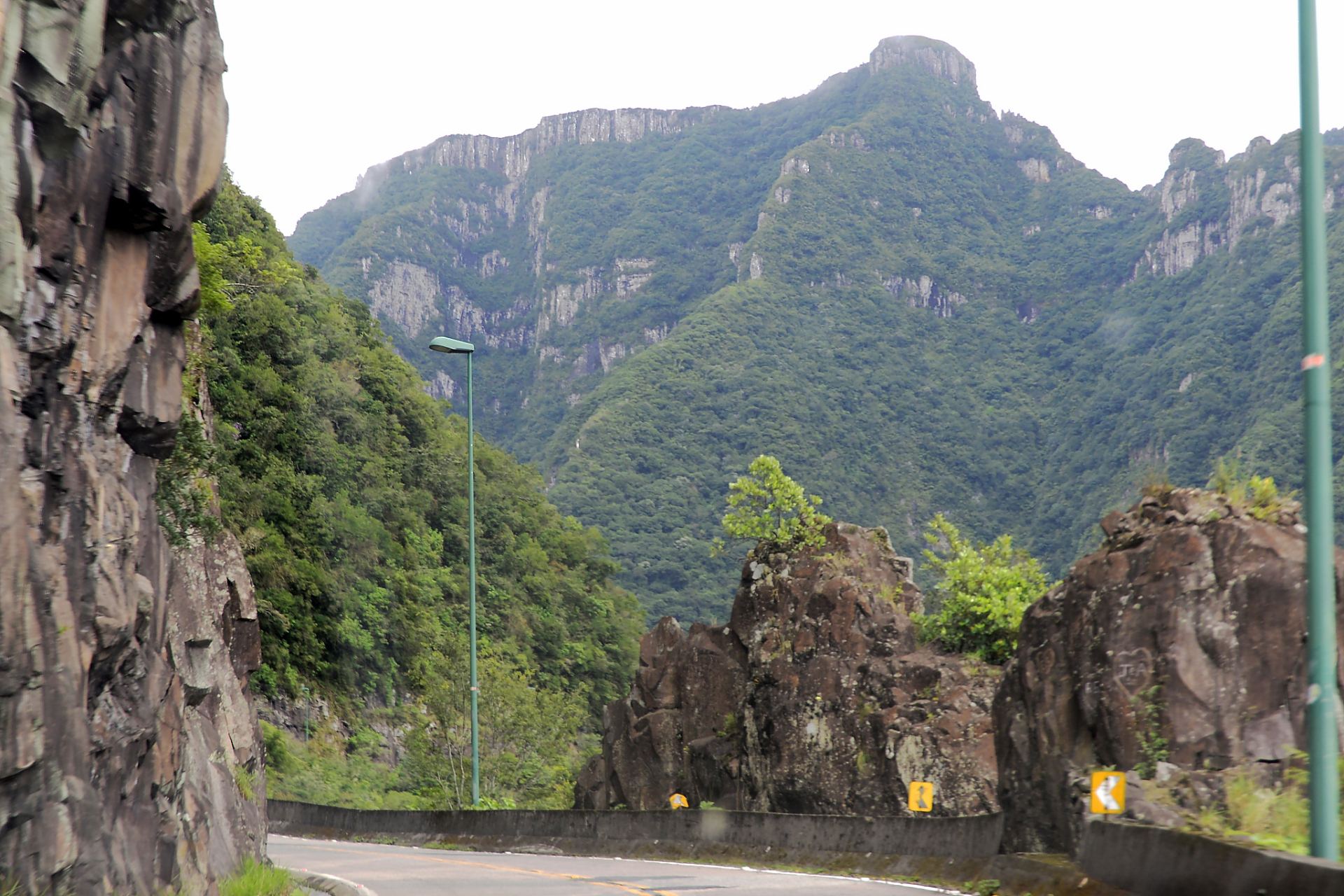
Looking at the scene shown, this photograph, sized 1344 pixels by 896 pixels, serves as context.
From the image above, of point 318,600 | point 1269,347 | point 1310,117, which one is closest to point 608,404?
point 1269,347

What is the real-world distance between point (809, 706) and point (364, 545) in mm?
31234

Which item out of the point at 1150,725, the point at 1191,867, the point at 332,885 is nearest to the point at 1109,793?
the point at 1191,867

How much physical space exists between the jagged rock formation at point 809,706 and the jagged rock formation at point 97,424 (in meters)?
17.5

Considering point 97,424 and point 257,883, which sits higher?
point 97,424

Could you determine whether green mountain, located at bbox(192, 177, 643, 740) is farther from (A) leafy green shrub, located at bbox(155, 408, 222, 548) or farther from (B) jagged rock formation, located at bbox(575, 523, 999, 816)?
(A) leafy green shrub, located at bbox(155, 408, 222, 548)

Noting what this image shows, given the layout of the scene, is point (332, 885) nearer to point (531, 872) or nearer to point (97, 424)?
point (531, 872)

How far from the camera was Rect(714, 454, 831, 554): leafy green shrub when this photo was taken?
121 feet

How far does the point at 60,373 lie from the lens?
10805 millimetres

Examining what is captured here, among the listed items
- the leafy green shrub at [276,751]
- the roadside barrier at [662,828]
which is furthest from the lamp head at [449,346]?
the leafy green shrub at [276,751]

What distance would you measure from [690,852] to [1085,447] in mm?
144787

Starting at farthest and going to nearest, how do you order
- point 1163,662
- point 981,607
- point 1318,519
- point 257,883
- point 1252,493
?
point 981,607, point 1252,493, point 1163,662, point 257,883, point 1318,519

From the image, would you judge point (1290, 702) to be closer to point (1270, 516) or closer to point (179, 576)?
point (1270, 516)

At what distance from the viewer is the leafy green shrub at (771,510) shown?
121ft

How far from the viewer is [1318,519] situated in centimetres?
648
